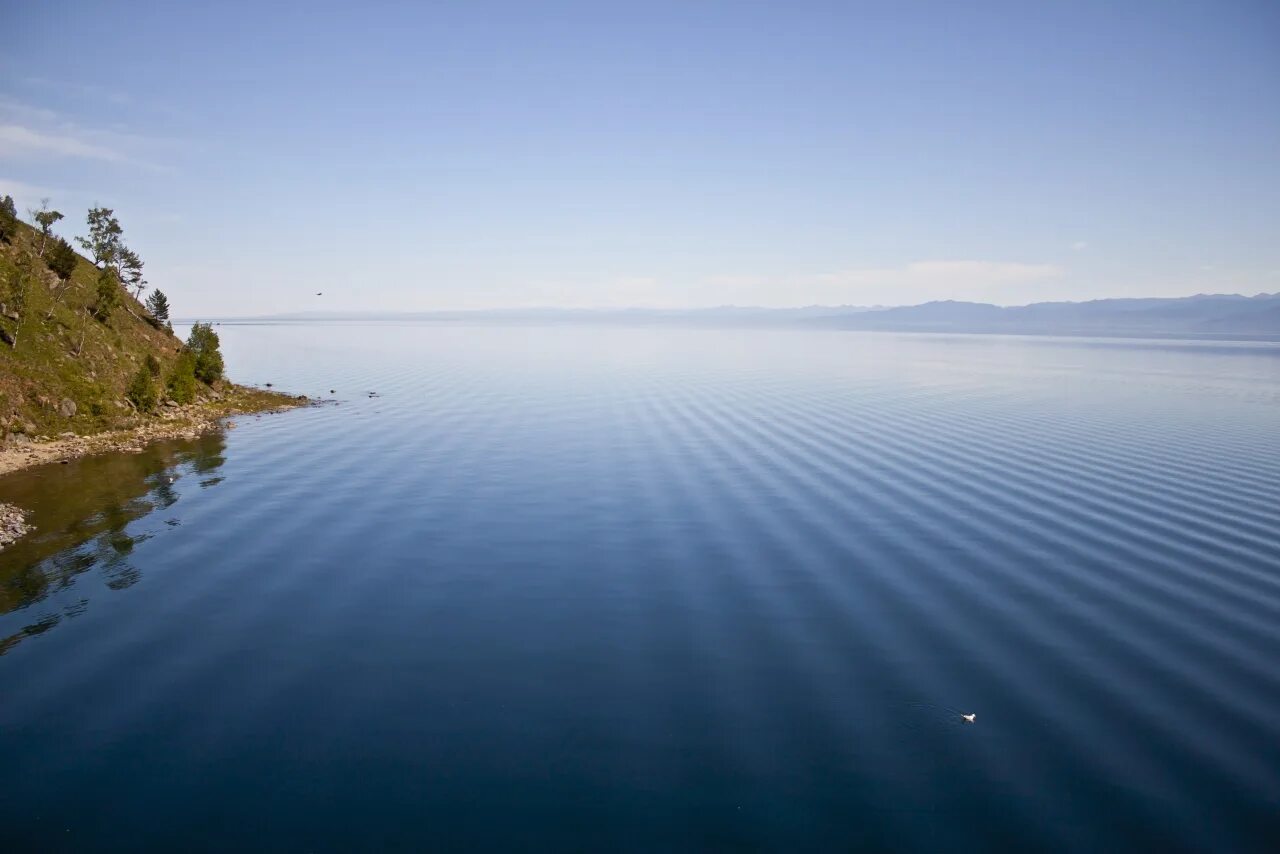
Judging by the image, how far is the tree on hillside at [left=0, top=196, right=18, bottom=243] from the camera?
8288cm

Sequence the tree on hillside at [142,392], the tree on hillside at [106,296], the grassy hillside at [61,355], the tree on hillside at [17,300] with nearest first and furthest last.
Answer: the grassy hillside at [61,355] < the tree on hillside at [17,300] < the tree on hillside at [142,392] < the tree on hillside at [106,296]

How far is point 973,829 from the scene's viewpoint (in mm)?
16594

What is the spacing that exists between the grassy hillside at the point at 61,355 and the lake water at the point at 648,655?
12926mm

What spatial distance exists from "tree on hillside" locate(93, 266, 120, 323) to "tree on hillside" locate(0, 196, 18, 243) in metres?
11.1

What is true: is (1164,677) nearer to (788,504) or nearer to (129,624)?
(788,504)

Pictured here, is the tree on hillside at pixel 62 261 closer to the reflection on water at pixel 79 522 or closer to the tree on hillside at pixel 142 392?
the tree on hillside at pixel 142 392

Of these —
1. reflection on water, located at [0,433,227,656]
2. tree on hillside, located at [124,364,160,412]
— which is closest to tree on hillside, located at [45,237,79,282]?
tree on hillside, located at [124,364,160,412]

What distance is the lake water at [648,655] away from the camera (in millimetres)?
17297

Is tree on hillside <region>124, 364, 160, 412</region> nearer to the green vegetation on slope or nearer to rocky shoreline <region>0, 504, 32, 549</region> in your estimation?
the green vegetation on slope

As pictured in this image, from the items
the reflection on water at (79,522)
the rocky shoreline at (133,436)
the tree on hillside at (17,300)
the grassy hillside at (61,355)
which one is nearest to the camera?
the reflection on water at (79,522)

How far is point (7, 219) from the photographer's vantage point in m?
85.6

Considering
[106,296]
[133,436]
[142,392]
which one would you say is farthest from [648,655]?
[106,296]

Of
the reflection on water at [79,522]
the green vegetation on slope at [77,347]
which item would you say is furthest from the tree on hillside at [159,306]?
the reflection on water at [79,522]

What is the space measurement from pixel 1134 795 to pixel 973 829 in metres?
4.67
